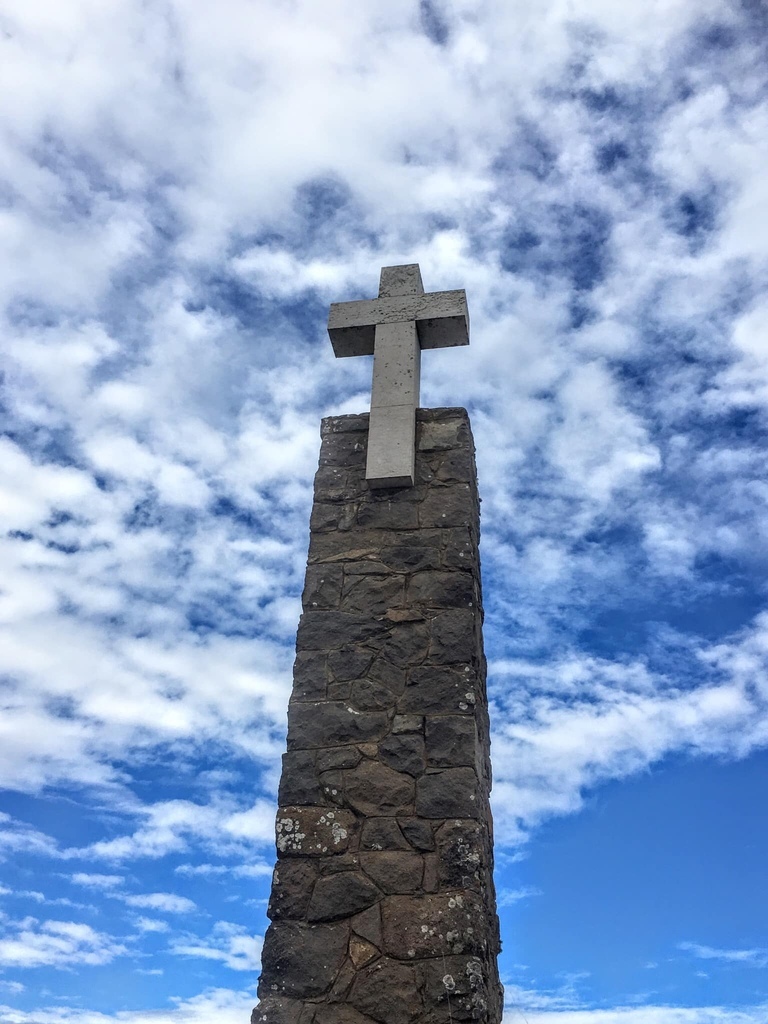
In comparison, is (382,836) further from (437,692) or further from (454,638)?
(454,638)

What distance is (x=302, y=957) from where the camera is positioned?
3.57 meters

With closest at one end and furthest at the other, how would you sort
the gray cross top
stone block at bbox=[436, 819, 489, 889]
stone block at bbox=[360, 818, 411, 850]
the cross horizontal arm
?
stone block at bbox=[436, 819, 489, 889]
stone block at bbox=[360, 818, 411, 850]
the gray cross top
the cross horizontal arm

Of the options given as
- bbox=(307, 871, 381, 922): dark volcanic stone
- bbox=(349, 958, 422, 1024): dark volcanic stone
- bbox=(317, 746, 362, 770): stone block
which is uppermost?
bbox=(317, 746, 362, 770): stone block

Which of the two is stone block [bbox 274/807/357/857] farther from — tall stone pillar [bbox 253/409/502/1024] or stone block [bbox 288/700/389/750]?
stone block [bbox 288/700/389/750]

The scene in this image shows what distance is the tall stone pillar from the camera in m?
3.50

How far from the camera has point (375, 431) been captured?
4.84m

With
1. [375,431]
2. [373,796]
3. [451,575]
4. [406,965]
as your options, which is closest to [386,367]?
[375,431]

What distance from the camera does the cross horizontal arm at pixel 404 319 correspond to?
5.27 meters

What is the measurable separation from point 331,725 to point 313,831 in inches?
18.3

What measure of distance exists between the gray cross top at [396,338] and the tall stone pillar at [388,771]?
0.15m

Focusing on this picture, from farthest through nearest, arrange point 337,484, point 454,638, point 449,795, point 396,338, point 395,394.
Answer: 1. point 396,338
2. point 395,394
3. point 337,484
4. point 454,638
5. point 449,795

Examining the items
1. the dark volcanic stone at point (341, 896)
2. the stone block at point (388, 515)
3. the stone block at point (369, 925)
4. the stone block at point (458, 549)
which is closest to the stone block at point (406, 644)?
the stone block at point (458, 549)

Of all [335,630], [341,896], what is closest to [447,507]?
[335,630]

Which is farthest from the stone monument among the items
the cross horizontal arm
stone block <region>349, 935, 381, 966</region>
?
the cross horizontal arm
